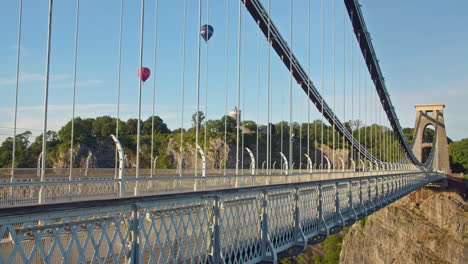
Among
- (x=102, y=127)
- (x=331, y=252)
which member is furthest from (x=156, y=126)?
(x=331, y=252)

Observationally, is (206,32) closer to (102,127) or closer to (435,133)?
(102,127)

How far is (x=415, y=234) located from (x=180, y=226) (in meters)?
47.1

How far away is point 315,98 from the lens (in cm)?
3781

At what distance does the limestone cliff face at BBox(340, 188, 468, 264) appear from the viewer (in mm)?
43688

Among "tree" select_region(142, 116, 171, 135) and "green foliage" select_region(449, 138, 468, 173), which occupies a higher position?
"tree" select_region(142, 116, 171, 135)

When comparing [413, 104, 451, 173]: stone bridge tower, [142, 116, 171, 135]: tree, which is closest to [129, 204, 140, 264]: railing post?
[413, 104, 451, 173]: stone bridge tower

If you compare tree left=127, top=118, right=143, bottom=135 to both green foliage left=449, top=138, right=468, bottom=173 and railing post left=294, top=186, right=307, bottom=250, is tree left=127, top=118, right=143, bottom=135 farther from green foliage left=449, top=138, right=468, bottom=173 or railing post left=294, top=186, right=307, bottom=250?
railing post left=294, top=186, right=307, bottom=250

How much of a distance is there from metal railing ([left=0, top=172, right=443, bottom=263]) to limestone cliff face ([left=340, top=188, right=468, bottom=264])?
113 ft

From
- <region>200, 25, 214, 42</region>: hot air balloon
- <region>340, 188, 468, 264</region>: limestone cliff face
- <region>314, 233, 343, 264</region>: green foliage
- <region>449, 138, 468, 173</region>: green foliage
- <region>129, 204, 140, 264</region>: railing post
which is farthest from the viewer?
<region>449, 138, 468, 173</region>: green foliage

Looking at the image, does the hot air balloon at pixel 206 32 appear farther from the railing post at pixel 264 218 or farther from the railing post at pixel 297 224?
the railing post at pixel 264 218

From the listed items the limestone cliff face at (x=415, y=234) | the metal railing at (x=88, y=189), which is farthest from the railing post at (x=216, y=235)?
the limestone cliff face at (x=415, y=234)

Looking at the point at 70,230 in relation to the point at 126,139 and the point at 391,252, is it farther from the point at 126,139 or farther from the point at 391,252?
the point at 126,139

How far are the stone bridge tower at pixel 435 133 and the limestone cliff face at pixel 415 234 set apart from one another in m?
18.9

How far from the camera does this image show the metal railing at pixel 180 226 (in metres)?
4.71
